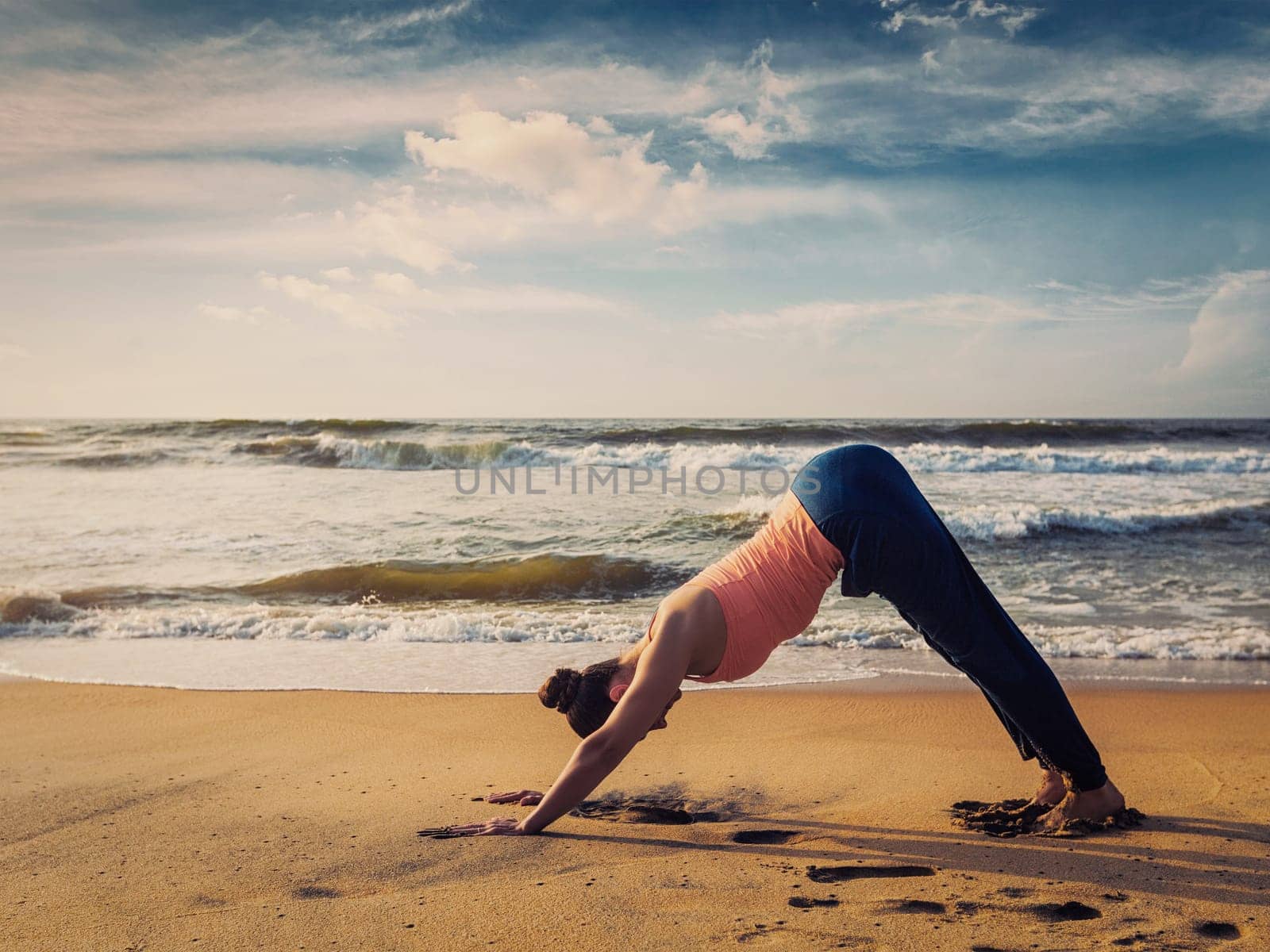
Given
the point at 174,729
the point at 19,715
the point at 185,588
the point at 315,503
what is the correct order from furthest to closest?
1. the point at 315,503
2. the point at 185,588
3. the point at 19,715
4. the point at 174,729

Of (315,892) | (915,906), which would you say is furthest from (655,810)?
(315,892)

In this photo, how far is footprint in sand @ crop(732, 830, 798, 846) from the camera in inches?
114

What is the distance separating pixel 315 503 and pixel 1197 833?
45.1 feet

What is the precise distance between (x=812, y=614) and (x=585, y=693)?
766 millimetres

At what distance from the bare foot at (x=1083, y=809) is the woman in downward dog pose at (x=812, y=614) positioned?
0.26 metres

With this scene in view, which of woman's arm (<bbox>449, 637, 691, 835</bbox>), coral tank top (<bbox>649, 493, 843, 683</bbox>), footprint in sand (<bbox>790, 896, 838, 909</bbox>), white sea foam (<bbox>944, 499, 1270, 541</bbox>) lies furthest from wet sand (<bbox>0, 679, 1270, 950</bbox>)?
white sea foam (<bbox>944, 499, 1270, 541</bbox>)

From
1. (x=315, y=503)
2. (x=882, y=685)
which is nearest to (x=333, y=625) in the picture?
(x=882, y=685)

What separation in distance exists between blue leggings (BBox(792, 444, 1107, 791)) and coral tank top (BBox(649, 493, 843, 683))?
60 mm

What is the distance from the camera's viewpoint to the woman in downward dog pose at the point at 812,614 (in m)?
2.48

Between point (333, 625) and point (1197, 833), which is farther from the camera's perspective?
point (333, 625)

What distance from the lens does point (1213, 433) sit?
3203 centimetres

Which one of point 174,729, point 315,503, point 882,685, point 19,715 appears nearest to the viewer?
point 174,729

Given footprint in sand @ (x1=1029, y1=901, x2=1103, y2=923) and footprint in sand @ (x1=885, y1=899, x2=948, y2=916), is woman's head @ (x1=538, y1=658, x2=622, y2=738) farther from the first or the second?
footprint in sand @ (x1=1029, y1=901, x2=1103, y2=923)

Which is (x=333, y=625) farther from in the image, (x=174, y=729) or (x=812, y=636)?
(x=812, y=636)
